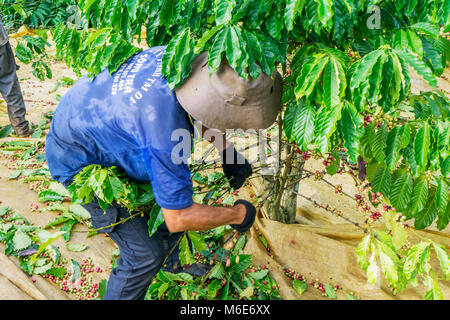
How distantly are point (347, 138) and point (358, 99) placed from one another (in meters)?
0.13

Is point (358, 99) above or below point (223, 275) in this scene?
above

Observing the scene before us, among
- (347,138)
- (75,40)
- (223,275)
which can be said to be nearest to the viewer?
(347,138)

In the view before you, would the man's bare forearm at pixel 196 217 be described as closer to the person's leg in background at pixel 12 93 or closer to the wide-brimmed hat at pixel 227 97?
the wide-brimmed hat at pixel 227 97

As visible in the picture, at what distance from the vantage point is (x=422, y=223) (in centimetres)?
166

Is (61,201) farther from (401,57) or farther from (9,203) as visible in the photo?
(401,57)

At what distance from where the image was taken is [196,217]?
1.43 m

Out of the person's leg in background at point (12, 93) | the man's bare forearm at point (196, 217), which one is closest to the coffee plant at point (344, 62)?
the man's bare forearm at point (196, 217)

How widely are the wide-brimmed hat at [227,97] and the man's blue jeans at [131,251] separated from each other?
25.4 inches

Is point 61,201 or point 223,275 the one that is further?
point 61,201

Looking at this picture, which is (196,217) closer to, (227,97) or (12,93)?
(227,97)

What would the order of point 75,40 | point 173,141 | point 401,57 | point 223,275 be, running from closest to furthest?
point 401,57 → point 173,141 → point 75,40 → point 223,275

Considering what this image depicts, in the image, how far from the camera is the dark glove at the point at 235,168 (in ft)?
6.40

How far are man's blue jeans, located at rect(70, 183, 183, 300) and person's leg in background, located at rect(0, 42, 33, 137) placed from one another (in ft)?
6.90
